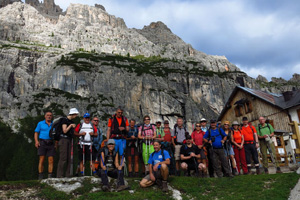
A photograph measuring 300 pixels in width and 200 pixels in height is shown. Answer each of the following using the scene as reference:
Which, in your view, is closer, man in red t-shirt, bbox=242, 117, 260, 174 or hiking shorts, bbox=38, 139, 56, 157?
hiking shorts, bbox=38, 139, 56, 157

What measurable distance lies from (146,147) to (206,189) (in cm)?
302

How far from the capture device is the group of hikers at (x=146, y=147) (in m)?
7.90

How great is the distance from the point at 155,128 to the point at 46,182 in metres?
4.77

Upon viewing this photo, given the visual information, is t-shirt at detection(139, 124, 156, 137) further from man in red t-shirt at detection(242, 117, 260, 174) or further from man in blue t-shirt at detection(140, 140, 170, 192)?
man in red t-shirt at detection(242, 117, 260, 174)

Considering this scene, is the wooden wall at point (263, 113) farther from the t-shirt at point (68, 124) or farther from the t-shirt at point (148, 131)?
the t-shirt at point (68, 124)

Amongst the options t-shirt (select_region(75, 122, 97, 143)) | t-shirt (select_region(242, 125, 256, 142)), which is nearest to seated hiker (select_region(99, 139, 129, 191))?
t-shirt (select_region(75, 122, 97, 143))

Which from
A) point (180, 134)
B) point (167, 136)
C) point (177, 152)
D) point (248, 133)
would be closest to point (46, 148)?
point (167, 136)

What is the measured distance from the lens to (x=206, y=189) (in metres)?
7.97

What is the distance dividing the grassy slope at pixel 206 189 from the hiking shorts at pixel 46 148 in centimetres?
130

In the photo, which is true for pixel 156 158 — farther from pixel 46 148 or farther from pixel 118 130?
pixel 46 148

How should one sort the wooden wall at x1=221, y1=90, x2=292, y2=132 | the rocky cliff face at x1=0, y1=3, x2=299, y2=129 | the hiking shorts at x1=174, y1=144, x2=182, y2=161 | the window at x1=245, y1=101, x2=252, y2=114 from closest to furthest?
the hiking shorts at x1=174, y1=144, x2=182, y2=161, the wooden wall at x1=221, y1=90, x2=292, y2=132, the window at x1=245, y1=101, x2=252, y2=114, the rocky cliff face at x1=0, y1=3, x2=299, y2=129

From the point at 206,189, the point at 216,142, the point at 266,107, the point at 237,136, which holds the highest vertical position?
the point at 266,107

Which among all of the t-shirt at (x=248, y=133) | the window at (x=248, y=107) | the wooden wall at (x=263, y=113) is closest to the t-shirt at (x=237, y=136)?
the t-shirt at (x=248, y=133)

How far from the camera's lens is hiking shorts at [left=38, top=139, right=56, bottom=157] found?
8.57m
